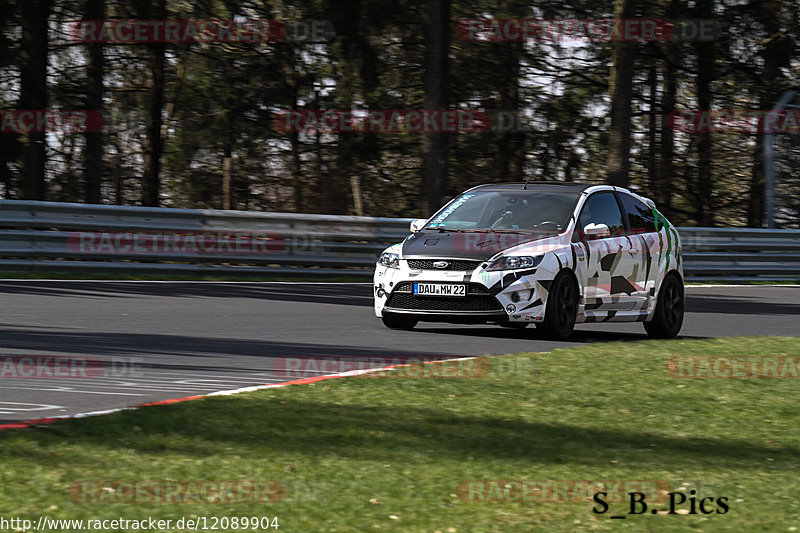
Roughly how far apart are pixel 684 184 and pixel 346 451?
27522 millimetres

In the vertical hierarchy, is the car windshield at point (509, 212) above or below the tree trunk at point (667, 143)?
below

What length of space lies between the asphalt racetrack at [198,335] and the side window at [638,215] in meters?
1.22

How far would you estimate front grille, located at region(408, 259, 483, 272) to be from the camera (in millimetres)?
12500

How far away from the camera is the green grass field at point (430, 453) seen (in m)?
5.32

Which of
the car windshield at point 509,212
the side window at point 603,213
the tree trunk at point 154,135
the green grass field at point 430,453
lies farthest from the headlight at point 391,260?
the tree trunk at point 154,135

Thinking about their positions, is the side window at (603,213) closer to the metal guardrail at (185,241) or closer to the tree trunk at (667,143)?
the metal guardrail at (185,241)

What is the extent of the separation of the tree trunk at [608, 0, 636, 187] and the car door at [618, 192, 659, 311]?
12300 mm

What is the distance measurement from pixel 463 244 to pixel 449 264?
387 mm

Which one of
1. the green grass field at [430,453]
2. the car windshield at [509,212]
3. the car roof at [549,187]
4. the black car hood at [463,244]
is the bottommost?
the green grass field at [430,453]

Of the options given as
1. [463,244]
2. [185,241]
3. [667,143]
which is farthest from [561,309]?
[667,143]

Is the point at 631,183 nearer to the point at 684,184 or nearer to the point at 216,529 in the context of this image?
the point at 684,184

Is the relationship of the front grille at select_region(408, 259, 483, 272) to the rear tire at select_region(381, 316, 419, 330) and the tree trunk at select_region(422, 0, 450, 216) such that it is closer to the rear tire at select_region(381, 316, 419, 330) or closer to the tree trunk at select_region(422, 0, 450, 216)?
the rear tire at select_region(381, 316, 419, 330)

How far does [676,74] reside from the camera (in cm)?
3309

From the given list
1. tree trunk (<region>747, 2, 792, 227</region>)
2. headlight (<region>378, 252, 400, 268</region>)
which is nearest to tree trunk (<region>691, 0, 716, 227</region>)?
tree trunk (<region>747, 2, 792, 227</region>)
